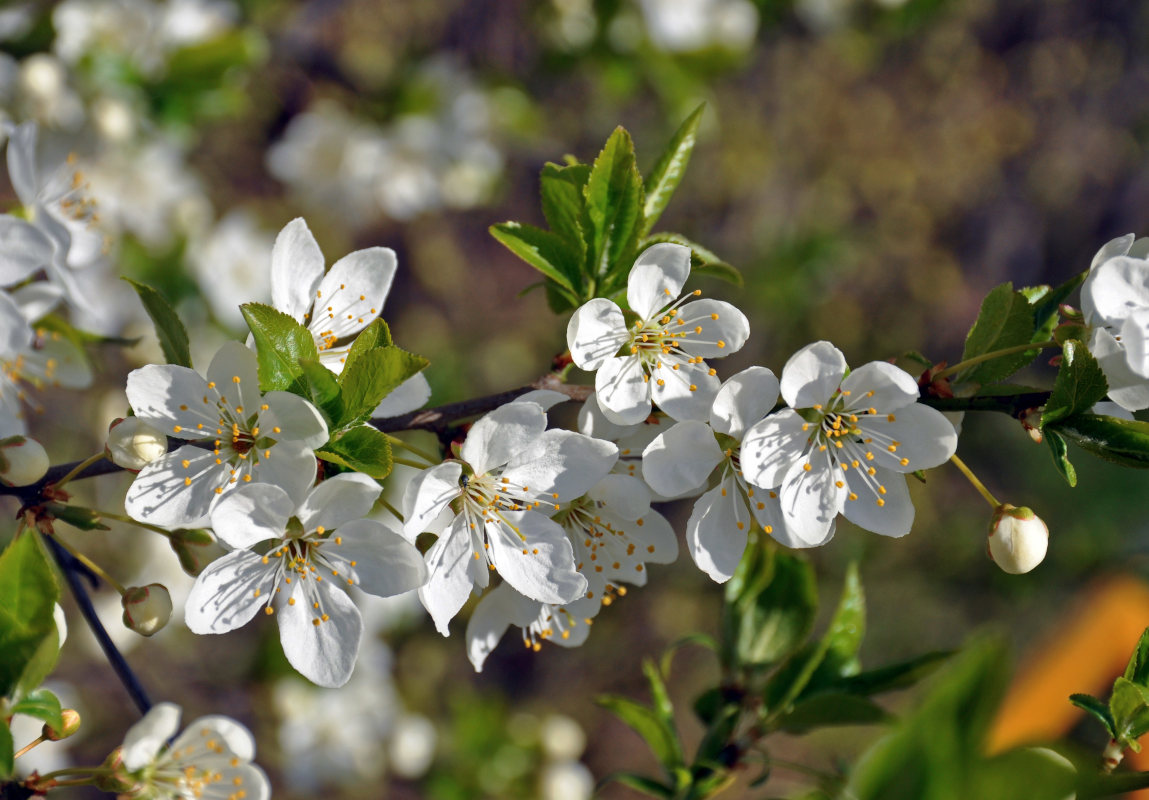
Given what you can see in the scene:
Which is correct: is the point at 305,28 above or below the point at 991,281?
above

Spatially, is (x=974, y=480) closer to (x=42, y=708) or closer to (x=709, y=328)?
(x=709, y=328)

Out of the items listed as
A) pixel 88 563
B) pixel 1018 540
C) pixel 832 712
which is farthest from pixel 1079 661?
pixel 88 563

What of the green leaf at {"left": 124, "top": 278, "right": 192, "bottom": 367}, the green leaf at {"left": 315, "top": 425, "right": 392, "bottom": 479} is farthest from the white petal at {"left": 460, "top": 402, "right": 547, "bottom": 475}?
the green leaf at {"left": 124, "top": 278, "right": 192, "bottom": 367}

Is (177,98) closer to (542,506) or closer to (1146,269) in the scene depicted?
(542,506)

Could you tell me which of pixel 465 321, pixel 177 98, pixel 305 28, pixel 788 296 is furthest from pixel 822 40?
pixel 177 98

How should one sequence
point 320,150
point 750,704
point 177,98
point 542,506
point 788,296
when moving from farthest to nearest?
point 788,296, point 320,150, point 177,98, point 750,704, point 542,506

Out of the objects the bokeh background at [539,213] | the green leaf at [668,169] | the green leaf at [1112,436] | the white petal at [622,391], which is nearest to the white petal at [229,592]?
the white petal at [622,391]
